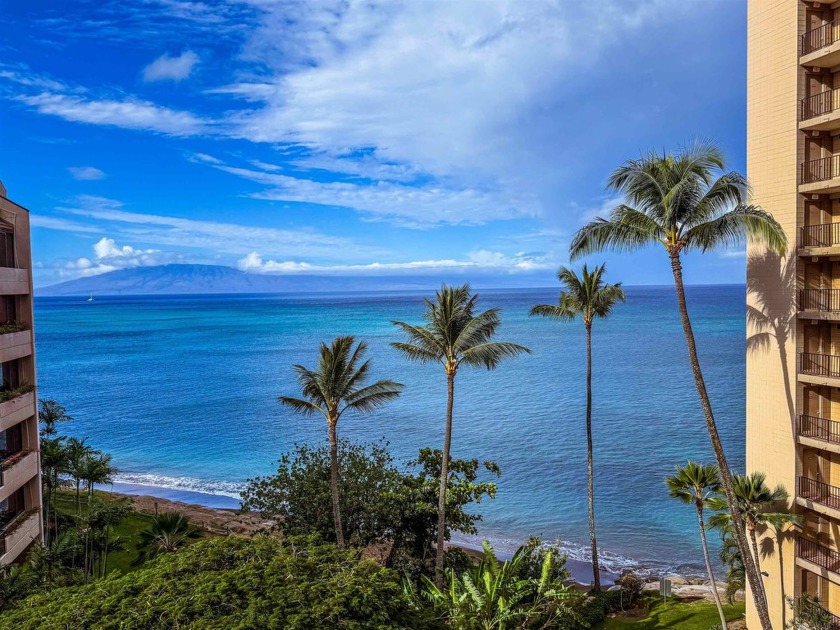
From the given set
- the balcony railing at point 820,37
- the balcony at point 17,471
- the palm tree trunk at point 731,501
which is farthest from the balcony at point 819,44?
the balcony at point 17,471

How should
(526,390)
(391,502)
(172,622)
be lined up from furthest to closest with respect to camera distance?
1. (526,390)
2. (391,502)
3. (172,622)

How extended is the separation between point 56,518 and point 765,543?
30378 mm

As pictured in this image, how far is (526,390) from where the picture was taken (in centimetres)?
6981

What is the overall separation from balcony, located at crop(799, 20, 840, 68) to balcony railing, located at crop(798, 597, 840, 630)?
52.2 feet

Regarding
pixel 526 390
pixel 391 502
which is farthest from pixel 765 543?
pixel 526 390

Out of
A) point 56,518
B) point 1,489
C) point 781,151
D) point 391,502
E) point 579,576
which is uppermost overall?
point 781,151

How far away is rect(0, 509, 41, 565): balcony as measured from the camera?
19.7 metres

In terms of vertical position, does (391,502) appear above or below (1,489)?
below

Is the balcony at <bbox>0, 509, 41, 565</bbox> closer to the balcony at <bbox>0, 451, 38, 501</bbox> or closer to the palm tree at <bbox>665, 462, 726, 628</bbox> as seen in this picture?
the balcony at <bbox>0, 451, 38, 501</bbox>

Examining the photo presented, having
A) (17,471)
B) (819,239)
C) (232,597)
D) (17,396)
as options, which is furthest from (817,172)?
(17,471)

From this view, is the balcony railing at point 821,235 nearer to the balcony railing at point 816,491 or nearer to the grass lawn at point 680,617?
the balcony railing at point 816,491

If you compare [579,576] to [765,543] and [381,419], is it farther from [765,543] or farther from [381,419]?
[381,419]

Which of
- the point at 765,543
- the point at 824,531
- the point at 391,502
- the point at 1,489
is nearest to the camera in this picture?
the point at 824,531

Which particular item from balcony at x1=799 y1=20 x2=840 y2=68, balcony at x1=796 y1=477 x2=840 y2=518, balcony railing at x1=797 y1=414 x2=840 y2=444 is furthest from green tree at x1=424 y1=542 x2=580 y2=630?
balcony at x1=799 y1=20 x2=840 y2=68
